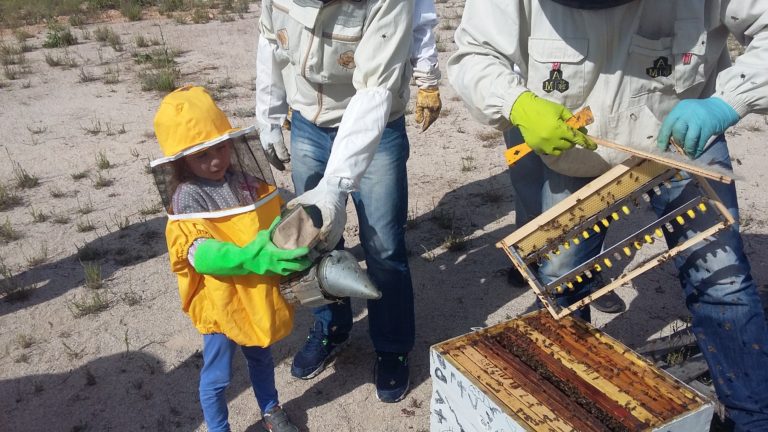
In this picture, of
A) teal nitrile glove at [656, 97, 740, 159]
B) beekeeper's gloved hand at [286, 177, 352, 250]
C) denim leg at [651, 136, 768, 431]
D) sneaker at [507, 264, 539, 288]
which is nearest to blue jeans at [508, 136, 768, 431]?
denim leg at [651, 136, 768, 431]

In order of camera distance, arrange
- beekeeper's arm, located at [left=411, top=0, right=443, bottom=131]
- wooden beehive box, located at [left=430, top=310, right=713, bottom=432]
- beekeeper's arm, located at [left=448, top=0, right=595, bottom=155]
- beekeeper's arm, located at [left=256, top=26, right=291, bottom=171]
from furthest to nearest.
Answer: beekeeper's arm, located at [left=411, top=0, right=443, bottom=131] < beekeeper's arm, located at [left=256, top=26, right=291, bottom=171] < beekeeper's arm, located at [left=448, top=0, right=595, bottom=155] < wooden beehive box, located at [left=430, top=310, right=713, bottom=432]

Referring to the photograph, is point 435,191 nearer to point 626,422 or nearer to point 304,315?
point 304,315

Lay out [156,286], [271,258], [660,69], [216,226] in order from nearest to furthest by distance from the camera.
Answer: [271,258] < [660,69] < [216,226] < [156,286]

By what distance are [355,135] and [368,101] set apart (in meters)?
0.15

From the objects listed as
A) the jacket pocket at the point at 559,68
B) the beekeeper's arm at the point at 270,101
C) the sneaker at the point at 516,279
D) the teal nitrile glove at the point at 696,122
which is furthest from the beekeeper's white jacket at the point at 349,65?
the sneaker at the point at 516,279

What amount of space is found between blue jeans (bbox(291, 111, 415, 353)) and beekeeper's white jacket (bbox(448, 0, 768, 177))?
20.4 inches

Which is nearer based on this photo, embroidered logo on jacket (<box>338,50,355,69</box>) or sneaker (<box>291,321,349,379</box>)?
embroidered logo on jacket (<box>338,50,355,69</box>)

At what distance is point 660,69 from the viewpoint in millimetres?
2439

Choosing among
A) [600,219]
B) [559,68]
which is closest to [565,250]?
[600,219]

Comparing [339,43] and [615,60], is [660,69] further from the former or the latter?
[339,43]

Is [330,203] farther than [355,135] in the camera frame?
No

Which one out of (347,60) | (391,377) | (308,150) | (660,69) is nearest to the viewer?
(660,69)

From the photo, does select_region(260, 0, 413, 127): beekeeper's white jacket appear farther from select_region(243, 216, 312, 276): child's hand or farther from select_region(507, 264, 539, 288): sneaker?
select_region(507, 264, 539, 288): sneaker

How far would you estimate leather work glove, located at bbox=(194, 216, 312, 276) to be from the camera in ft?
7.57
